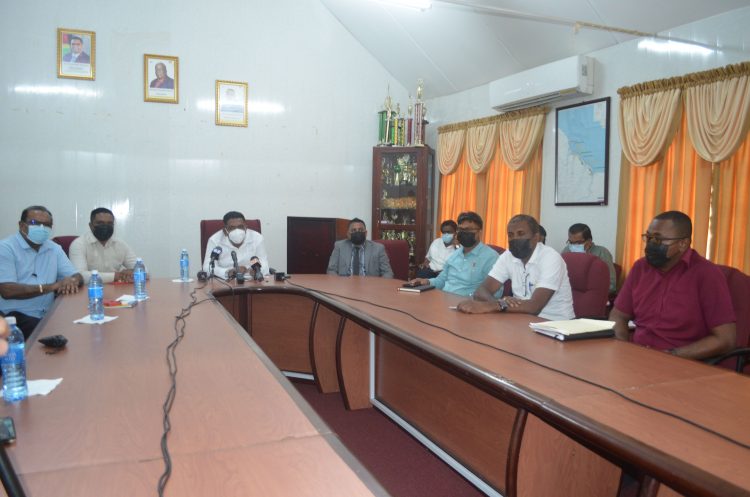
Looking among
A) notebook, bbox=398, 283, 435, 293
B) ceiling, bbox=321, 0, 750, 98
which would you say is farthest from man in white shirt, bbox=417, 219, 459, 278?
notebook, bbox=398, 283, 435, 293

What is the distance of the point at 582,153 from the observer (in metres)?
4.82

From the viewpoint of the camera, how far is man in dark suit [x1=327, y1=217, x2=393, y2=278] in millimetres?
4406

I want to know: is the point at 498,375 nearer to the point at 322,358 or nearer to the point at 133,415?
the point at 133,415

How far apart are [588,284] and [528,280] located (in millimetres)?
341

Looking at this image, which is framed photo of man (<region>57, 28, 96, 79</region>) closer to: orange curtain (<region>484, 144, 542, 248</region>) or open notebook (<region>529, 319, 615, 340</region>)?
orange curtain (<region>484, 144, 542, 248</region>)

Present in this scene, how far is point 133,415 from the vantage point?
120 cm

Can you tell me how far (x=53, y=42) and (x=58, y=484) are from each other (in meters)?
6.05

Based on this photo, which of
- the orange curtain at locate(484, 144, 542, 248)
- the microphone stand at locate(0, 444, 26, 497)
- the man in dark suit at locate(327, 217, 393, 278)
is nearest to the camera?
the microphone stand at locate(0, 444, 26, 497)

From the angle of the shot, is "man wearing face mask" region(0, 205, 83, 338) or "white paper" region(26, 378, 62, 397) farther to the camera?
"man wearing face mask" region(0, 205, 83, 338)

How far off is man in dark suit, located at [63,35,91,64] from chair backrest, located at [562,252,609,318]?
5529 mm

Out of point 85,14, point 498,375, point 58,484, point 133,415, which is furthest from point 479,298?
point 85,14

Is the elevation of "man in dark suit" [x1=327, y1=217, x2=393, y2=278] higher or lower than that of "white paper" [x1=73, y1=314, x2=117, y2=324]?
higher

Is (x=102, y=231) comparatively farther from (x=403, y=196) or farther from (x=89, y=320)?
(x=403, y=196)

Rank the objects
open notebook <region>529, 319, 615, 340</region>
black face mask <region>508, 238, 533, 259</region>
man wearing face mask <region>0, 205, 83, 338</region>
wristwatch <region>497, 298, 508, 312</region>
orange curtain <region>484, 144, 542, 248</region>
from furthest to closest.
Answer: orange curtain <region>484, 144, 542, 248</region> → man wearing face mask <region>0, 205, 83, 338</region> → black face mask <region>508, 238, 533, 259</region> → wristwatch <region>497, 298, 508, 312</region> → open notebook <region>529, 319, 615, 340</region>
